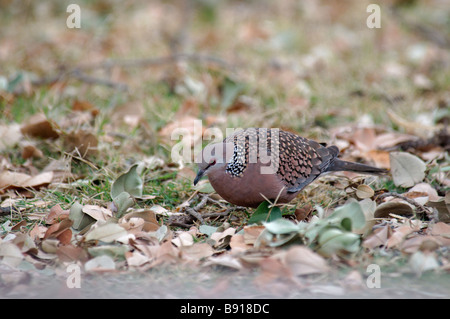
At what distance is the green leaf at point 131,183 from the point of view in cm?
379

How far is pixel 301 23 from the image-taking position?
8.45m

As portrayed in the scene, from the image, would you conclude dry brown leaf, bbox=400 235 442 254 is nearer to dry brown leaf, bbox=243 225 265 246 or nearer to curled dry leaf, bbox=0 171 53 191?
dry brown leaf, bbox=243 225 265 246

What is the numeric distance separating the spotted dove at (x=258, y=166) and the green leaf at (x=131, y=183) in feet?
1.93

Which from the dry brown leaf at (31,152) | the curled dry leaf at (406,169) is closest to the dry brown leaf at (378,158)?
the curled dry leaf at (406,169)

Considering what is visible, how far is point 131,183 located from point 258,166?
36.8 inches

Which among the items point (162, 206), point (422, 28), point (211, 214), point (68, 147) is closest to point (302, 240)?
point (211, 214)

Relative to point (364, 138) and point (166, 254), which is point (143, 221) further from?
point (364, 138)

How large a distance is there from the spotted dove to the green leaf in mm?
587

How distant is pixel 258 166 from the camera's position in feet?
11.3

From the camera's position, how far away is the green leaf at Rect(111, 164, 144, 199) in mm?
3795

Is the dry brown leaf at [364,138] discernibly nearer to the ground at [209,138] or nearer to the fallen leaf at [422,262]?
the ground at [209,138]

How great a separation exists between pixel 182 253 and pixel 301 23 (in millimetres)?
6156

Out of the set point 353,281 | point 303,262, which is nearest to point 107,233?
point 303,262
